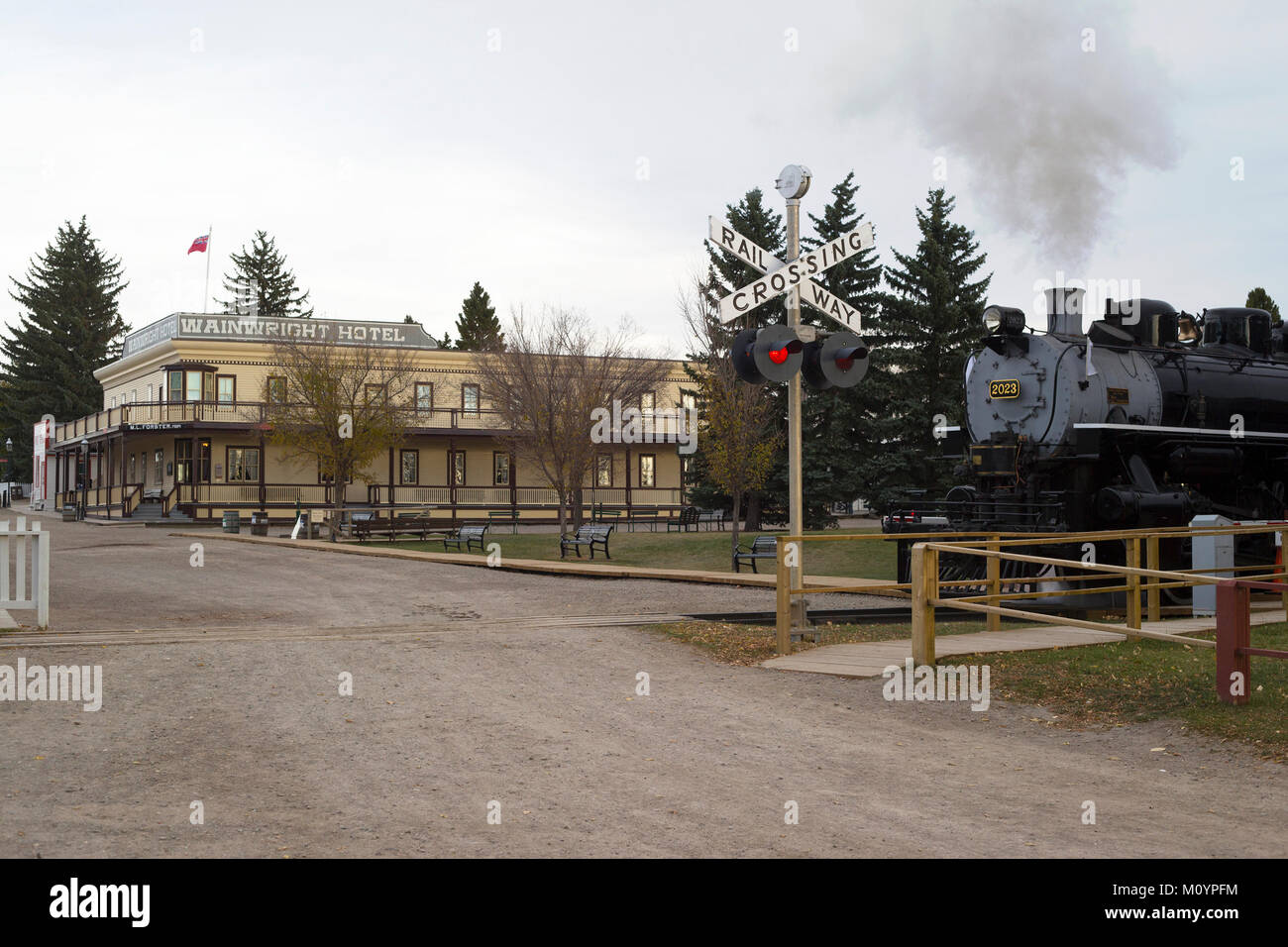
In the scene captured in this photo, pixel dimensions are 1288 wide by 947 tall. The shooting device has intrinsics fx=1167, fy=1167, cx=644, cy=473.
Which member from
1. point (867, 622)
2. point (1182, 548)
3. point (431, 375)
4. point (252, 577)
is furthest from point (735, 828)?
point (431, 375)

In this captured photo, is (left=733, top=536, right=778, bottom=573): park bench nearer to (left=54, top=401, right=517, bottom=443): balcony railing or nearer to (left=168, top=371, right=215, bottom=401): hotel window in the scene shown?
(left=54, top=401, right=517, bottom=443): balcony railing

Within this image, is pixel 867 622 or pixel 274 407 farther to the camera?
pixel 274 407

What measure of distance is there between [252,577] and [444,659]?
37.0 feet

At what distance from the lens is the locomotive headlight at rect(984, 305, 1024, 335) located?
18141mm

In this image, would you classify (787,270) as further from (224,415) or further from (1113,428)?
(224,415)

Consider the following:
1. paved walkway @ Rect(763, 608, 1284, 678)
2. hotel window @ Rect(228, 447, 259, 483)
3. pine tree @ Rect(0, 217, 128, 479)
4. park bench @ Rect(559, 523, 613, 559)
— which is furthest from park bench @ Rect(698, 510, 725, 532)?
pine tree @ Rect(0, 217, 128, 479)

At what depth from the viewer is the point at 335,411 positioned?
133ft

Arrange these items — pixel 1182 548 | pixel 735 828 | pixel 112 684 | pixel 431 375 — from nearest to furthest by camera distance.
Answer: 1. pixel 735 828
2. pixel 112 684
3. pixel 1182 548
4. pixel 431 375

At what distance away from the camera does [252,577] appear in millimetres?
21359

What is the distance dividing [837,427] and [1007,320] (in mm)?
24111

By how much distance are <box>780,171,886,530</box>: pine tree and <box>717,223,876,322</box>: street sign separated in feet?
92.5
